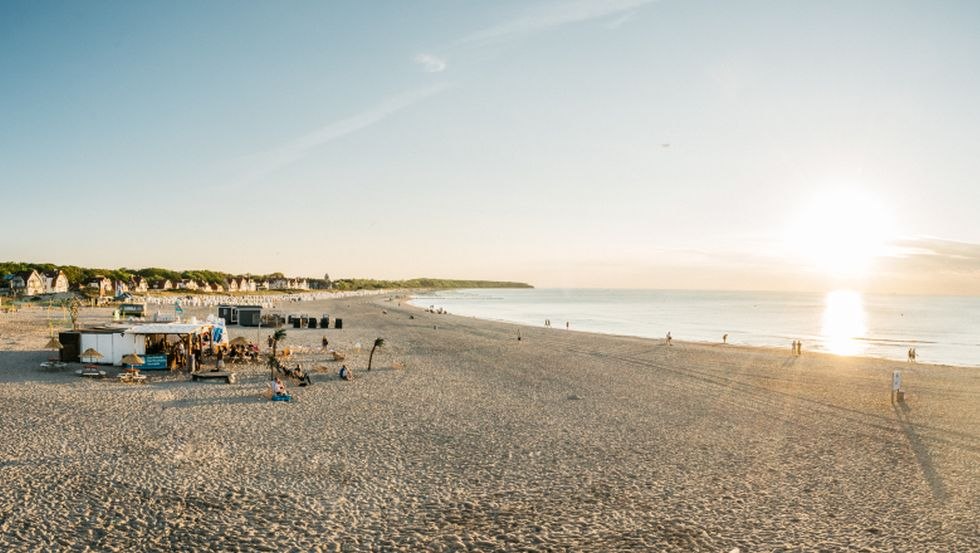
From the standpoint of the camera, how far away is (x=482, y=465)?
39.7ft

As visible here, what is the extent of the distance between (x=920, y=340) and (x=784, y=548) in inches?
2120

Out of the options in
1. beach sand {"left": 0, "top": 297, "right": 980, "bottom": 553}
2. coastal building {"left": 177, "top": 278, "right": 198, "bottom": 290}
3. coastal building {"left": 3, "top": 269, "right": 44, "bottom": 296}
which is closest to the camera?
beach sand {"left": 0, "top": 297, "right": 980, "bottom": 553}

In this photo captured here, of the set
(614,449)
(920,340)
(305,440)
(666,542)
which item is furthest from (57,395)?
(920,340)

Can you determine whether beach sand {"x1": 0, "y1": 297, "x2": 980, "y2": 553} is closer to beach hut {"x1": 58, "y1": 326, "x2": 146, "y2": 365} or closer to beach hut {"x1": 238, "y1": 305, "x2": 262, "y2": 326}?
beach hut {"x1": 58, "y1": 326, "x2": 146, "y2": 365}

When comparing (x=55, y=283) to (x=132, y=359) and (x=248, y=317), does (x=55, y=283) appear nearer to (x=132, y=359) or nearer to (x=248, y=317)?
(x=248, y=317)

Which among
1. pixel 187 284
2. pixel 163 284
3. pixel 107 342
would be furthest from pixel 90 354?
pixel 187 284

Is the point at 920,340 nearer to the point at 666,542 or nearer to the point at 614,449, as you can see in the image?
the point at 614,449

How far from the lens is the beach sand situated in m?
8.84

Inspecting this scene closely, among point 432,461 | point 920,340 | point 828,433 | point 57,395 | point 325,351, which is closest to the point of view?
point 432,461

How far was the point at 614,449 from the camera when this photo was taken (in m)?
13.4

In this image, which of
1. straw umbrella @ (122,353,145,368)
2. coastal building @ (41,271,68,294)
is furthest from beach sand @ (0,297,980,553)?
coastal building @ (41,271,68,294)

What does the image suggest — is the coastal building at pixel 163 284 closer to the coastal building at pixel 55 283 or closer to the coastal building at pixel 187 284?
the coastal building at pixel 187 284

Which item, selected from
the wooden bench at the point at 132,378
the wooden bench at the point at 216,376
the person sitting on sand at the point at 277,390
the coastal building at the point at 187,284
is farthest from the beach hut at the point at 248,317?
the coastal building at the point at 187,284

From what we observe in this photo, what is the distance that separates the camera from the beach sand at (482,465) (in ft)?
29.0
